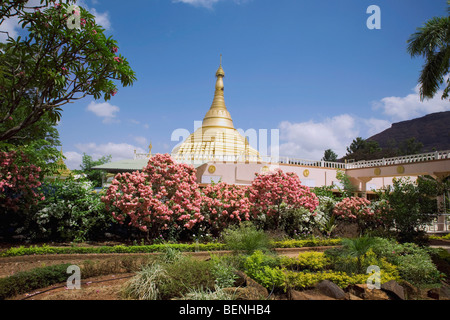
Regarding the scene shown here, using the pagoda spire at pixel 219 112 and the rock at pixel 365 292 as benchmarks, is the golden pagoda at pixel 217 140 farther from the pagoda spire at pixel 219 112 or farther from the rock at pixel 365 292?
the rock at pixel 365 292

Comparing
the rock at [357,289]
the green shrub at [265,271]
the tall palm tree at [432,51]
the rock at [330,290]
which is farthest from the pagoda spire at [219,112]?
the rock at [330,290]

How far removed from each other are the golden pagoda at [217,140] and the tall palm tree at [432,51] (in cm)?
1213

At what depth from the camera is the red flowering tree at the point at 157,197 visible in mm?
8883

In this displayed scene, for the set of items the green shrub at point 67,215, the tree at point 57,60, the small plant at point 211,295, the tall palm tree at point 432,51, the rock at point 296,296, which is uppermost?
the tall palm tree at point 432,51

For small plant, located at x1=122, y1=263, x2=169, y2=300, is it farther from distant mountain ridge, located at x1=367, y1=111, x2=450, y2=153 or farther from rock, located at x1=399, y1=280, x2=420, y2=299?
distant mountain ridge, located at x1=367, y1=111, x2=450, y2=153

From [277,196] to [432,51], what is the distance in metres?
9.63

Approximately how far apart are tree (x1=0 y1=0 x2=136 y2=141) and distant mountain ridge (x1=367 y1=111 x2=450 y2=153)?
2813 inches

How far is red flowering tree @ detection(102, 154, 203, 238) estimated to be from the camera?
29.1 feet

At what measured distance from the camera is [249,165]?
2259 cm

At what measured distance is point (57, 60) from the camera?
24.2 ft

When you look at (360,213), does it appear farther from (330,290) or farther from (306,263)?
(330,290)

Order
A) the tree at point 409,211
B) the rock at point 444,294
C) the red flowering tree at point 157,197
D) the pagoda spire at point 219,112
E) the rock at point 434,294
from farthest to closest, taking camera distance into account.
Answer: the pagoda spire at point 219,112
the tree at point 409,211
the red flowering tree at point 157,197
the rock at point 434,294
the rock at point 444,294
